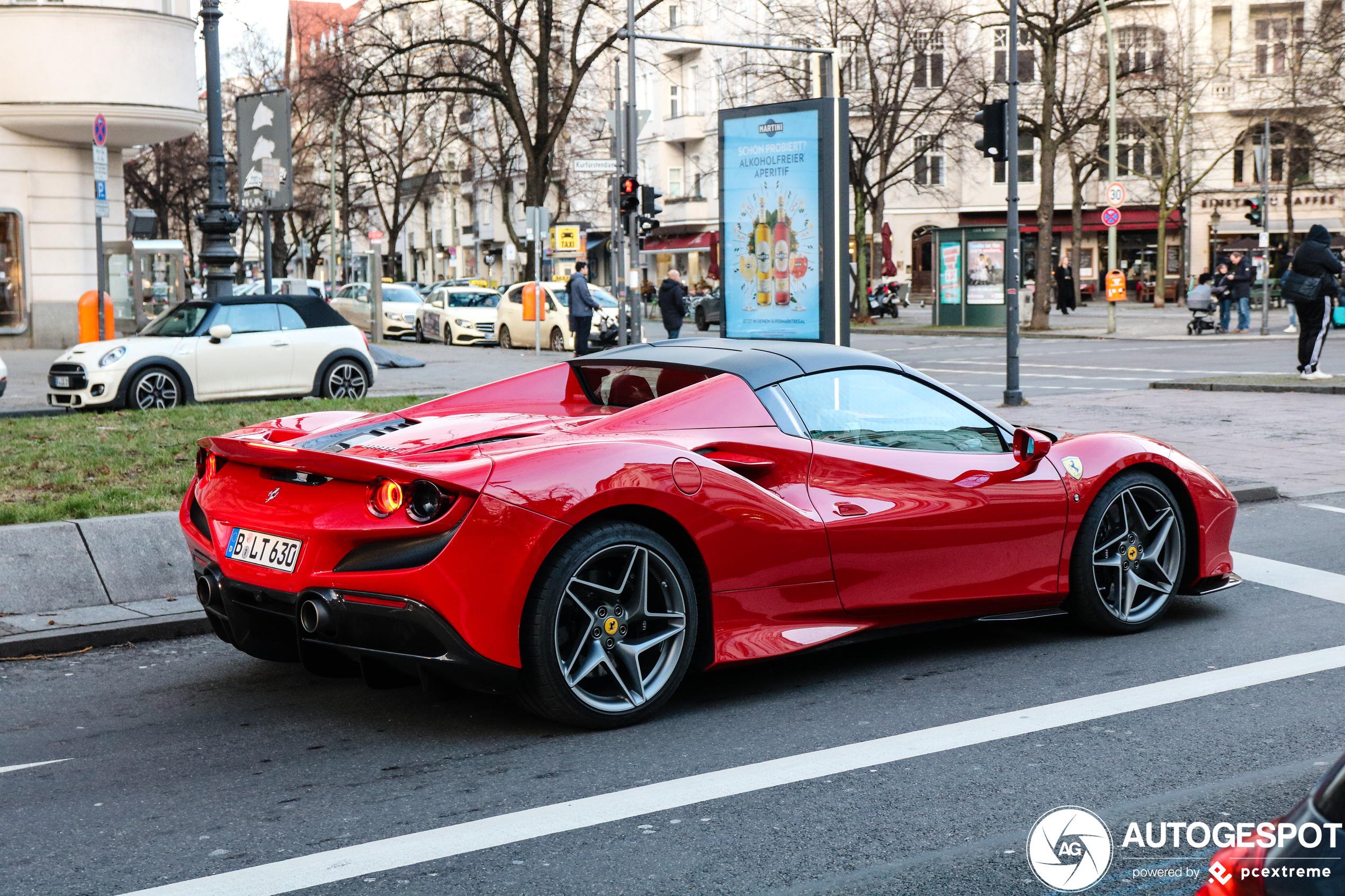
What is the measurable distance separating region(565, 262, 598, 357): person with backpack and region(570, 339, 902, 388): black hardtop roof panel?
21466mm

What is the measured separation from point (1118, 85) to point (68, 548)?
4629cm

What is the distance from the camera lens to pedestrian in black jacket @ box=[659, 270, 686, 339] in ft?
99.9

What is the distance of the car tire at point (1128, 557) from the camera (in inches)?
233

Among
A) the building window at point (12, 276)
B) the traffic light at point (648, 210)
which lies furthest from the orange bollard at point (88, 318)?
the traffic light at point (648, 210)

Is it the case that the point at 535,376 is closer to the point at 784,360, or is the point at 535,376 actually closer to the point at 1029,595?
the point at 784,360

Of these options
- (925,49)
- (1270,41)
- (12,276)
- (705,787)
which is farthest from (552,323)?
(1270,41)

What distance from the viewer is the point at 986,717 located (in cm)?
486

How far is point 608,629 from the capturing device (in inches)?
186

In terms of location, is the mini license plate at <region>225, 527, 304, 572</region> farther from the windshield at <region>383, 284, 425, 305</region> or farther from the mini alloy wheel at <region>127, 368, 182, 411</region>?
the windshield at <region>383, 284, 425, 305</region>

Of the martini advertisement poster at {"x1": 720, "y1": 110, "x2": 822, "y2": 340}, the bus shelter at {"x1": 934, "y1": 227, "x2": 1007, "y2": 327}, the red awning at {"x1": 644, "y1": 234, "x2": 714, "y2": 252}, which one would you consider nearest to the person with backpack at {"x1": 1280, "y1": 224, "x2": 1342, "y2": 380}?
the martini advertisement poster at {"x1": 720, "y1": 110, "x2": 822, "y2": 340}

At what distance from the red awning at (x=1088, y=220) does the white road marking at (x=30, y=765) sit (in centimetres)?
5483

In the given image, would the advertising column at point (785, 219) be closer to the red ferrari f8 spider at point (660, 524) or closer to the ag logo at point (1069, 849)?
the red ferrari f8 spider at point (660, 524)

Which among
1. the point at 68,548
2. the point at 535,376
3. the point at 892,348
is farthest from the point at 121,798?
the point at 892,348

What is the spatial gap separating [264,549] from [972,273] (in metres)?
34.9
